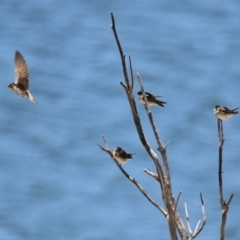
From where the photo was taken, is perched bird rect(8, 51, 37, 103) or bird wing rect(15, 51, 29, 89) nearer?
perched bird rect(8, 51, 37, 103)

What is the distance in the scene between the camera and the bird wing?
4.56 meters

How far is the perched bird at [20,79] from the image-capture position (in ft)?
14.5

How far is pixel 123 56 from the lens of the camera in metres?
2.32

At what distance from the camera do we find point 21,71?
465 cm

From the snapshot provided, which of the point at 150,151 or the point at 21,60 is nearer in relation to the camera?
the point at 150,151

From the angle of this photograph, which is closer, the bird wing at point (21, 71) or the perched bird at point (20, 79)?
the perched bird at point (20, 79)

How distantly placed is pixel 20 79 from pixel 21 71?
101mm

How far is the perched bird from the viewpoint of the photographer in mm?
4418

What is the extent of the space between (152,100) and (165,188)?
3.87 feet

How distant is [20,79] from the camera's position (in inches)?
180

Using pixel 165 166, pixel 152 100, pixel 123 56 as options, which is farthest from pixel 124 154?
pixel 123 56

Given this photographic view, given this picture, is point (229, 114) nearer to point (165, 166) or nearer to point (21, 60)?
point (165, 166)

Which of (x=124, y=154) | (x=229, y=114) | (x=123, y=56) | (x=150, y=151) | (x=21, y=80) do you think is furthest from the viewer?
(x=21, y=80)

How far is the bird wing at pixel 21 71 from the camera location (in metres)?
4.56
